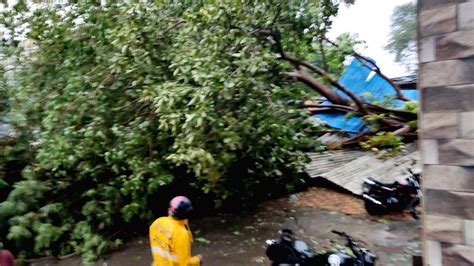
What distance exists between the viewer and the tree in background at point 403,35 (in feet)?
30.5

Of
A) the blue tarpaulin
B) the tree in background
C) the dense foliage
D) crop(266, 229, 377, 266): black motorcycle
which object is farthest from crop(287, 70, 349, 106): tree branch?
crop(266, 229, 377, 266): black motorcycle

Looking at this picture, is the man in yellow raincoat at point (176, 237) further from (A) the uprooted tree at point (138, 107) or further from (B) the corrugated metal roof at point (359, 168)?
(B) the corrugated metal roof at point (359, 168)

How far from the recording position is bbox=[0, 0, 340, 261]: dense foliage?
511 cm

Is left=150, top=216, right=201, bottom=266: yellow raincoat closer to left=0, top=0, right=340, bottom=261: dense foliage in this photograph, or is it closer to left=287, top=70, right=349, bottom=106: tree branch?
left=0, top=0, right=340, bottom=261: dense foliage

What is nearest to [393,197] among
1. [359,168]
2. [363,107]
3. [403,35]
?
[359,168]

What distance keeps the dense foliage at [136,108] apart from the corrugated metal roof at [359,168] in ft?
4.84

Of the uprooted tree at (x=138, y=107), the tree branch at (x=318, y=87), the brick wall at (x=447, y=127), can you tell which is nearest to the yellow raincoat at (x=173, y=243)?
the uprooted tree at (x=138, y=107)

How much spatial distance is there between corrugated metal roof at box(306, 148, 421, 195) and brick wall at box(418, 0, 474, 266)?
5.03 meters

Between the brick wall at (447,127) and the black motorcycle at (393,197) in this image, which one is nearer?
the brick wall at (447,127)

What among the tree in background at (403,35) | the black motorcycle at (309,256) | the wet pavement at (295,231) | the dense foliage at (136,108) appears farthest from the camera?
the tree in background at (403,35)

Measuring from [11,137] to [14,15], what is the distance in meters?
2.04

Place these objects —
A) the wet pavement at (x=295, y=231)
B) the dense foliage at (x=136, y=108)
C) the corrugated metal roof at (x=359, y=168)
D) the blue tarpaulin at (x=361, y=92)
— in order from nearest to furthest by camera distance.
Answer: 1. the dense foliage at (x=136, y=108)
2. the wet pavement at (x=295, y=231)
3. the corrugated metal roof at (x=359, y=168)
4. the blue tarpaulin at (x=361, y=92)

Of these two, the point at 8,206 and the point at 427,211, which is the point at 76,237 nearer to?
the point at 8,206

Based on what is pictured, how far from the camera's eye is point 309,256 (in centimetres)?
411
